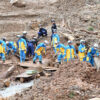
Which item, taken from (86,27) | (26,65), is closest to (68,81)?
(26,65)

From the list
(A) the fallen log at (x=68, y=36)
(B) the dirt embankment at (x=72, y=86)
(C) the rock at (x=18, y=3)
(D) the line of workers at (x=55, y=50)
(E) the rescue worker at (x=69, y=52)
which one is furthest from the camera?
(C) the rock at (x=18, y=3)

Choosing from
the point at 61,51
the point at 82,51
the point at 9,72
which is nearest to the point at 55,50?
the point at 61,51

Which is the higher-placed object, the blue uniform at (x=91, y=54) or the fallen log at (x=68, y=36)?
the fallen log at (x=68, y=36)

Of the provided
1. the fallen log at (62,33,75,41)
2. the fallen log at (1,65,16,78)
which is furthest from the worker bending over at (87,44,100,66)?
the fallen log at (62,33,75,41)

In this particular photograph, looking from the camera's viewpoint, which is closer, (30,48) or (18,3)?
(30,48)

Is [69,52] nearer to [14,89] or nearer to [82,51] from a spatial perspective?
[82,51]

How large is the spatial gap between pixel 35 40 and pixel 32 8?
8.79 m

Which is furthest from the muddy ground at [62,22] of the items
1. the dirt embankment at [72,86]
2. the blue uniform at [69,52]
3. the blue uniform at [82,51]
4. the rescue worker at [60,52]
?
the blue uniform at [82,51]

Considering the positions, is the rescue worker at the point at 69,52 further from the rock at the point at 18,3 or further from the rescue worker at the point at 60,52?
the rock at the point at 18,3

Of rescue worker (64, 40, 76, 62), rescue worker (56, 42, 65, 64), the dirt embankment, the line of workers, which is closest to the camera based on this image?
the dirt embankment

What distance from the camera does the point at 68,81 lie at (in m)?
9.68

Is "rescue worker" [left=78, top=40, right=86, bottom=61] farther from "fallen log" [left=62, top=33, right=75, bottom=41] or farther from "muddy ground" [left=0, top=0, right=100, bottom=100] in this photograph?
"fallen log" [left=62, top=33, right=75, bottom=41]

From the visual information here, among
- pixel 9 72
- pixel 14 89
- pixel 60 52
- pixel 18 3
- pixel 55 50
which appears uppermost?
pixel 18 3

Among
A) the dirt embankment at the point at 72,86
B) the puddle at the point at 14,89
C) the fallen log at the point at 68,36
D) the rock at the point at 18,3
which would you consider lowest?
the puddle at the point at 14,89
